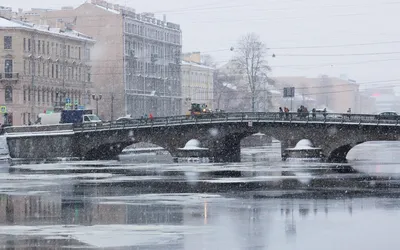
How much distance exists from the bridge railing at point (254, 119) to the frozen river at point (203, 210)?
61.1ft

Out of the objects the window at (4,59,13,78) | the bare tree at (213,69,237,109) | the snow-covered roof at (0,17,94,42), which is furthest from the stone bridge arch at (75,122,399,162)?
the bare tree at (213,69,237,109)

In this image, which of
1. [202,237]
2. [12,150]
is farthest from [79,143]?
[202,237]

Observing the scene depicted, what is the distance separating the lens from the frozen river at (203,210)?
104ft

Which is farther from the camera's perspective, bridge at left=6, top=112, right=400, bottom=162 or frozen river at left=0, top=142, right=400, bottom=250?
bridge at left=6, top=112, right=400, bottom=162

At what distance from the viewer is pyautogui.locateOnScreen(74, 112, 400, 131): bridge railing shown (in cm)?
8782

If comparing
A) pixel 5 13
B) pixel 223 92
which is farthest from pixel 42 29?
pixel 223 92

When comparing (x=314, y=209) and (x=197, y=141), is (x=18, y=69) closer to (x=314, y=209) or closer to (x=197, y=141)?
(x=197, y=141)

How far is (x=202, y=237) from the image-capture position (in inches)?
1282

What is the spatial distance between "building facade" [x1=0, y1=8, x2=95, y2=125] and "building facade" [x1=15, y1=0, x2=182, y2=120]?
18.5ft

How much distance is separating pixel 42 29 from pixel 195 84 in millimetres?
63493

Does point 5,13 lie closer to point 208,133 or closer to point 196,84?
point 208,133

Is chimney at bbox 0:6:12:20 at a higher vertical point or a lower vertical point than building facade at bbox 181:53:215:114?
higher

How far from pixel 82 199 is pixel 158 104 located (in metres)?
122

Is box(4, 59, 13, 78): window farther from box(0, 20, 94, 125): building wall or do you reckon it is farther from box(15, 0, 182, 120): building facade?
box(15, 0, 182, 120): building facade
